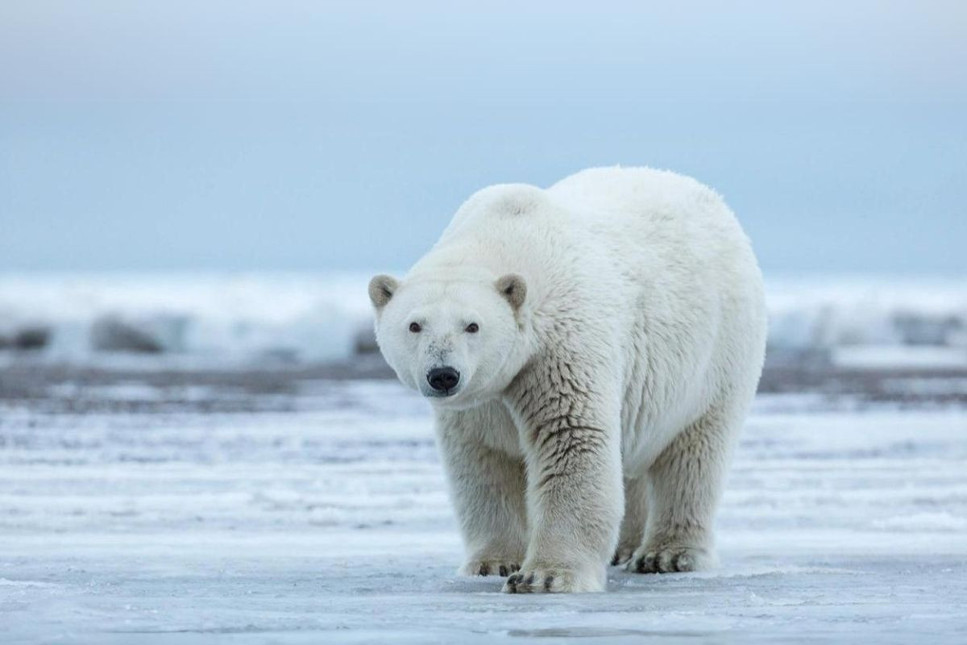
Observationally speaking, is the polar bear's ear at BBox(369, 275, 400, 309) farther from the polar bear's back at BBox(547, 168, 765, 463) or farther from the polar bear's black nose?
the polar bear's back at BBox(547, 168, 765, 463)

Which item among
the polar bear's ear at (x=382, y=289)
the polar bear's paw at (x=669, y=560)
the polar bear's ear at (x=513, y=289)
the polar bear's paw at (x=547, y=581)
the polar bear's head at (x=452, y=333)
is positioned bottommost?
the polar bear's paw at (x=547, y=581)

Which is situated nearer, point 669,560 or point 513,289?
point 513,289

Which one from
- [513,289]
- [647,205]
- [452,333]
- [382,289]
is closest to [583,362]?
[513,289]

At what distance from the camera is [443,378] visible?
5.16 m

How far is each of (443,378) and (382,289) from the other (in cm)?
53

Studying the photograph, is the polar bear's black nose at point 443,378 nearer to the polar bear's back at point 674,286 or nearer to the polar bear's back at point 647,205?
the polar bear's back at point 674,286

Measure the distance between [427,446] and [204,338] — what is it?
44.9ft

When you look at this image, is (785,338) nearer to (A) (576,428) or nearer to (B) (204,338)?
(B) (204,338)

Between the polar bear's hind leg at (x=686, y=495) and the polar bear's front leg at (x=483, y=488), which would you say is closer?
the polar bear's front leg at (x=483, y=488)

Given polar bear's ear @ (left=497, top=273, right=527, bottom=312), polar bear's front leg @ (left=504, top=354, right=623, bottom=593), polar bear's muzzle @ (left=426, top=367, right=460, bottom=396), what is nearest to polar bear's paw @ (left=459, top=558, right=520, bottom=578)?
polar bear's front leg @ (left=504, top=354, right=623, bottom=593)

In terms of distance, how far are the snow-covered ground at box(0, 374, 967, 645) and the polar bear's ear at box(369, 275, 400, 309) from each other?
0.86 m

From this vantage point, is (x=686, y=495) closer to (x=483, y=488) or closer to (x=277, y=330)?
(x=483, y=488)

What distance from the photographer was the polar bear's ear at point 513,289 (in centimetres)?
543

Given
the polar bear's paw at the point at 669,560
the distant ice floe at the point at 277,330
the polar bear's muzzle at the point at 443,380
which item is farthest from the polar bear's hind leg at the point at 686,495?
the distant ice floe at the point at 277,330
